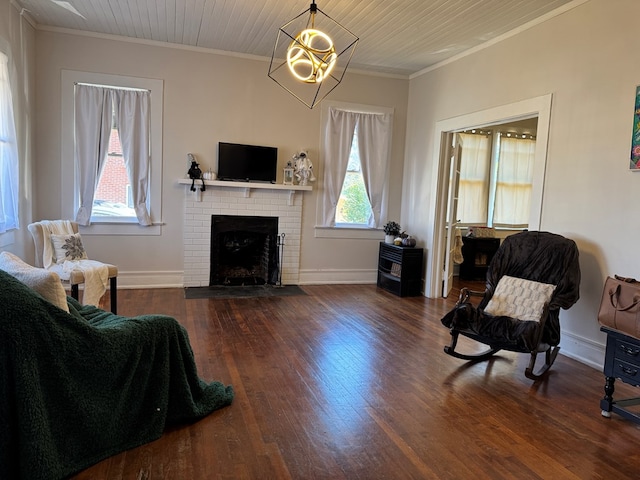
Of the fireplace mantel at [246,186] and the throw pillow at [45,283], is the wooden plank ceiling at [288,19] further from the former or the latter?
the throw pillow at [45,283]

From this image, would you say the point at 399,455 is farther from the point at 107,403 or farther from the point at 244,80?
the point at 244,80

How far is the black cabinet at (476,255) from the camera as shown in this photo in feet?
24.7

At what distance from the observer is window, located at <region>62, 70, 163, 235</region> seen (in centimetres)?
539

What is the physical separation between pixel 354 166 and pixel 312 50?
3637 millimetres

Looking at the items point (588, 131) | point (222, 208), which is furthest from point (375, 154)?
point (588, 131)

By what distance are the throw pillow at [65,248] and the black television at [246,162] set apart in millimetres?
2015

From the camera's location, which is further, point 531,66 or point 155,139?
point 155,139

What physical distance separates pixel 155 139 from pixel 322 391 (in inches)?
159

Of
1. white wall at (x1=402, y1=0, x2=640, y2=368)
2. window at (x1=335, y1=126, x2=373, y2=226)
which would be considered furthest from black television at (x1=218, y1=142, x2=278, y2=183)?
white wall at (x1=402, y1=0, x2=640, y2=368)

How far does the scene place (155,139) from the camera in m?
5.68

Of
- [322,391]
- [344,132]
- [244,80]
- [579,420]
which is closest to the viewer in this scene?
[579,420]

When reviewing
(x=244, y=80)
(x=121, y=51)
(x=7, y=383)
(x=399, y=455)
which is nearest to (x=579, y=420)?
(x=399, y=455)

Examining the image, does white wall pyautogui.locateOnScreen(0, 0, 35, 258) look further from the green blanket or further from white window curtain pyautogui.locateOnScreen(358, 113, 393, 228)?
white window curtain pyautogui.locateOnScreen(358, 113, 393, 228)

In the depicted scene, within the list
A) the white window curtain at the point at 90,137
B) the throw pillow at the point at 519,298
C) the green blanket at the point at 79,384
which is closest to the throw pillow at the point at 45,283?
the green blanket at the point at 79,384
